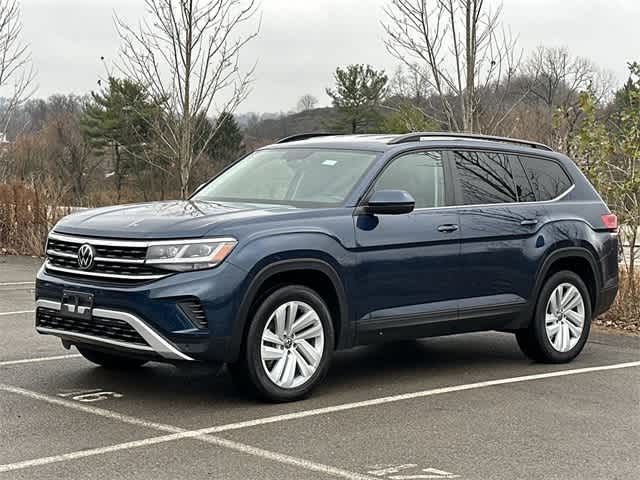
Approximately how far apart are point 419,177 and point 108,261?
2552 mm

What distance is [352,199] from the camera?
7.22 meters

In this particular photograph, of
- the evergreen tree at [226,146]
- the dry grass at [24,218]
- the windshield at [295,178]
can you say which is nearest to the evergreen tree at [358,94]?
the evergreen tree at [226,146]

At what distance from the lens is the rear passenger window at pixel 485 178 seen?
317 inches

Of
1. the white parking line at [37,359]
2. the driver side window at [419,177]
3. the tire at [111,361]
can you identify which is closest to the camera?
the driver side window at [419,177]

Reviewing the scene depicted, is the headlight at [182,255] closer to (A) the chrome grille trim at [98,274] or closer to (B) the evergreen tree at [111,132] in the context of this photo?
(A) the chrome grille trim at [98,274]

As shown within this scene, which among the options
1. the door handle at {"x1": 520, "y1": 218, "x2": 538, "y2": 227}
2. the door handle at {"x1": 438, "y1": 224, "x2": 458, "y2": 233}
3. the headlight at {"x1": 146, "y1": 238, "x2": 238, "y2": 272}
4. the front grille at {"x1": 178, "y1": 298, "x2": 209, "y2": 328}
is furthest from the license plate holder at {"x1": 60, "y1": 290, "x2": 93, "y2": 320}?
the door handle at {"x1": 520, "y1": 218, "x2": 538, "y2": 227}

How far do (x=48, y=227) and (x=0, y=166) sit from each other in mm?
5256

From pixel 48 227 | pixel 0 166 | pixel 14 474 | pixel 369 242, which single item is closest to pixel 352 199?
pixel 369 242

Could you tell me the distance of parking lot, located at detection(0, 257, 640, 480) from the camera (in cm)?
524

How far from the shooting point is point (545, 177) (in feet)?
29.0

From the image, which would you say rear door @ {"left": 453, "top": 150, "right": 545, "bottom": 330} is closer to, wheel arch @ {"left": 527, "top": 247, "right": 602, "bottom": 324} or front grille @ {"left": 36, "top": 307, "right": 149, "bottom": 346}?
wheel arch @ {"left": 527, "top": 247, "right": 602, "bottom": 324}

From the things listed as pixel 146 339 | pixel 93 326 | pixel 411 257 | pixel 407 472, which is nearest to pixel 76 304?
pixel 93 326

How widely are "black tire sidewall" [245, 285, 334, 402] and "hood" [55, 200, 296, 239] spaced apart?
0.57 meters

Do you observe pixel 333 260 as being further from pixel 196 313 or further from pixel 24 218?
pixel 24 218
